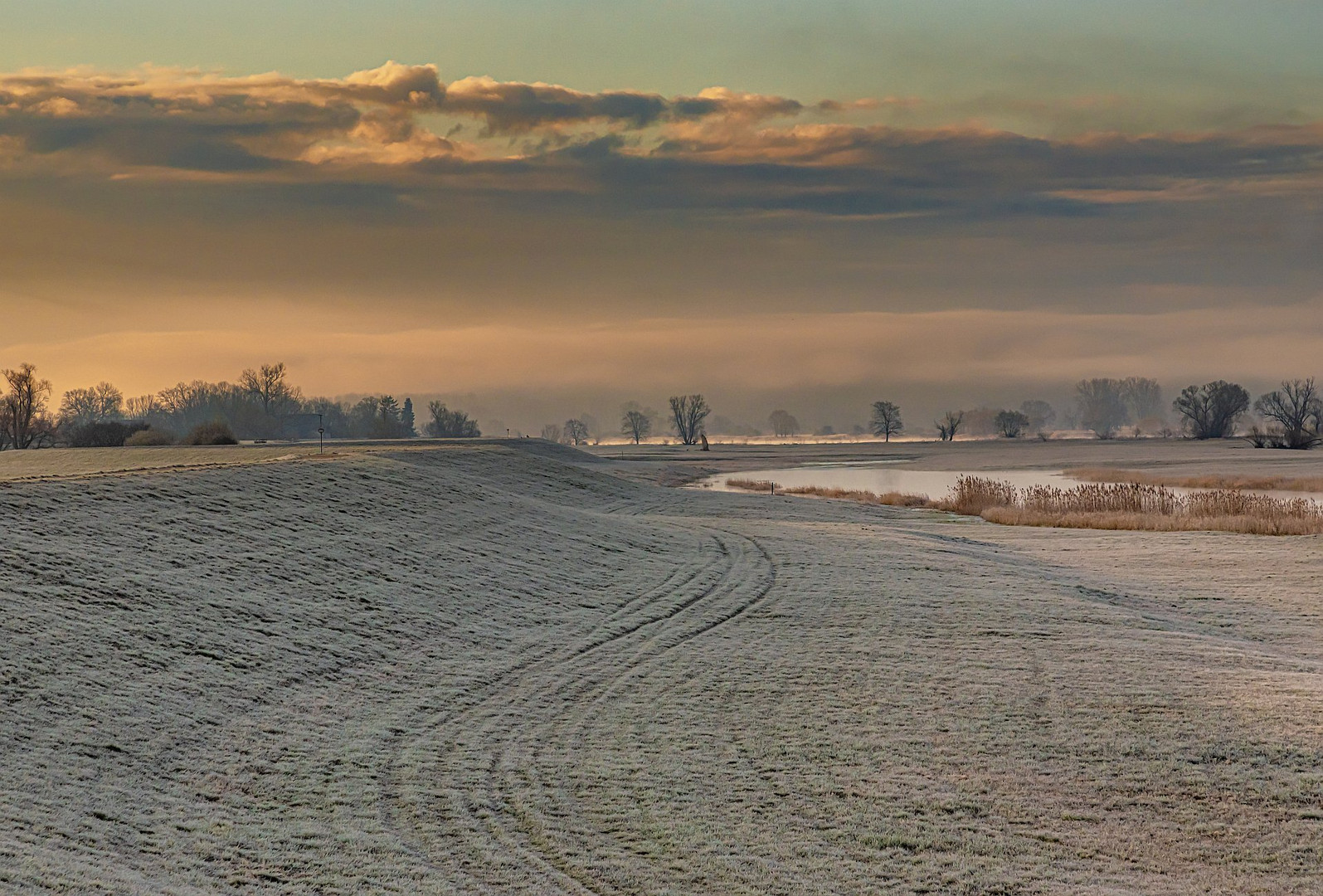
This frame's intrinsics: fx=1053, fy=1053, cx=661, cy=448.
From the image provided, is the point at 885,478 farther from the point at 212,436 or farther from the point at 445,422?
the point at 445,422

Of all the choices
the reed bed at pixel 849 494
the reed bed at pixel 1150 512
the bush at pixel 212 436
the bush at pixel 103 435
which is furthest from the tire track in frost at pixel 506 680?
the bush at pixel 103 435

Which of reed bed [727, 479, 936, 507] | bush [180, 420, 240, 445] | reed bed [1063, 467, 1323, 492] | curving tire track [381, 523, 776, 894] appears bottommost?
reed bed [1063, 467, 1323, 492]

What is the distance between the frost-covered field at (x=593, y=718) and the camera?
392 inches

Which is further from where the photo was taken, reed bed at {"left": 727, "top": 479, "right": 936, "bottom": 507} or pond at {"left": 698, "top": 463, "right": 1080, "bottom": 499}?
pond at {"left": 698, "top": 463, "right": 1080, "bottom": 499}

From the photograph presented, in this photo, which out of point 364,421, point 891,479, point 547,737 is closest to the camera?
point 547,737

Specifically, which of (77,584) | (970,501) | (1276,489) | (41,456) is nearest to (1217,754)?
(77,584)

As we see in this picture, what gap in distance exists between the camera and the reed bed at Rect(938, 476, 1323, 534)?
39.9 meters

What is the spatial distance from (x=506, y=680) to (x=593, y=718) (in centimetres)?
241

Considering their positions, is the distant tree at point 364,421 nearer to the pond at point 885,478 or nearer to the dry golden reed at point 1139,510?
the pond at point 885,478

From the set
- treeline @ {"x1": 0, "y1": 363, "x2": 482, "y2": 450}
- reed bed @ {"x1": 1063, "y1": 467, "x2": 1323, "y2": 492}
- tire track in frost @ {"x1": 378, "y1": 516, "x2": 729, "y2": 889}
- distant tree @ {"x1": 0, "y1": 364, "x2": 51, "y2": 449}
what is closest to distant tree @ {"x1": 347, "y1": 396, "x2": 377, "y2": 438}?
treeline @ {"x1": 0, "y1": 363, "x2": 482, "y2": 450}

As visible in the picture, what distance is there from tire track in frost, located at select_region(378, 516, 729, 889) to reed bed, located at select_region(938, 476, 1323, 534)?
69.6 feet

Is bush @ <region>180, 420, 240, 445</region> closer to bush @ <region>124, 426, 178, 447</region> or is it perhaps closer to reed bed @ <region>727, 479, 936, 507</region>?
bush @ <region>124, 426, 178, 447</region>

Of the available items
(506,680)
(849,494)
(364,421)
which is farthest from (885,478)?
(364,421)

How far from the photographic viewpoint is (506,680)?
631 inches
